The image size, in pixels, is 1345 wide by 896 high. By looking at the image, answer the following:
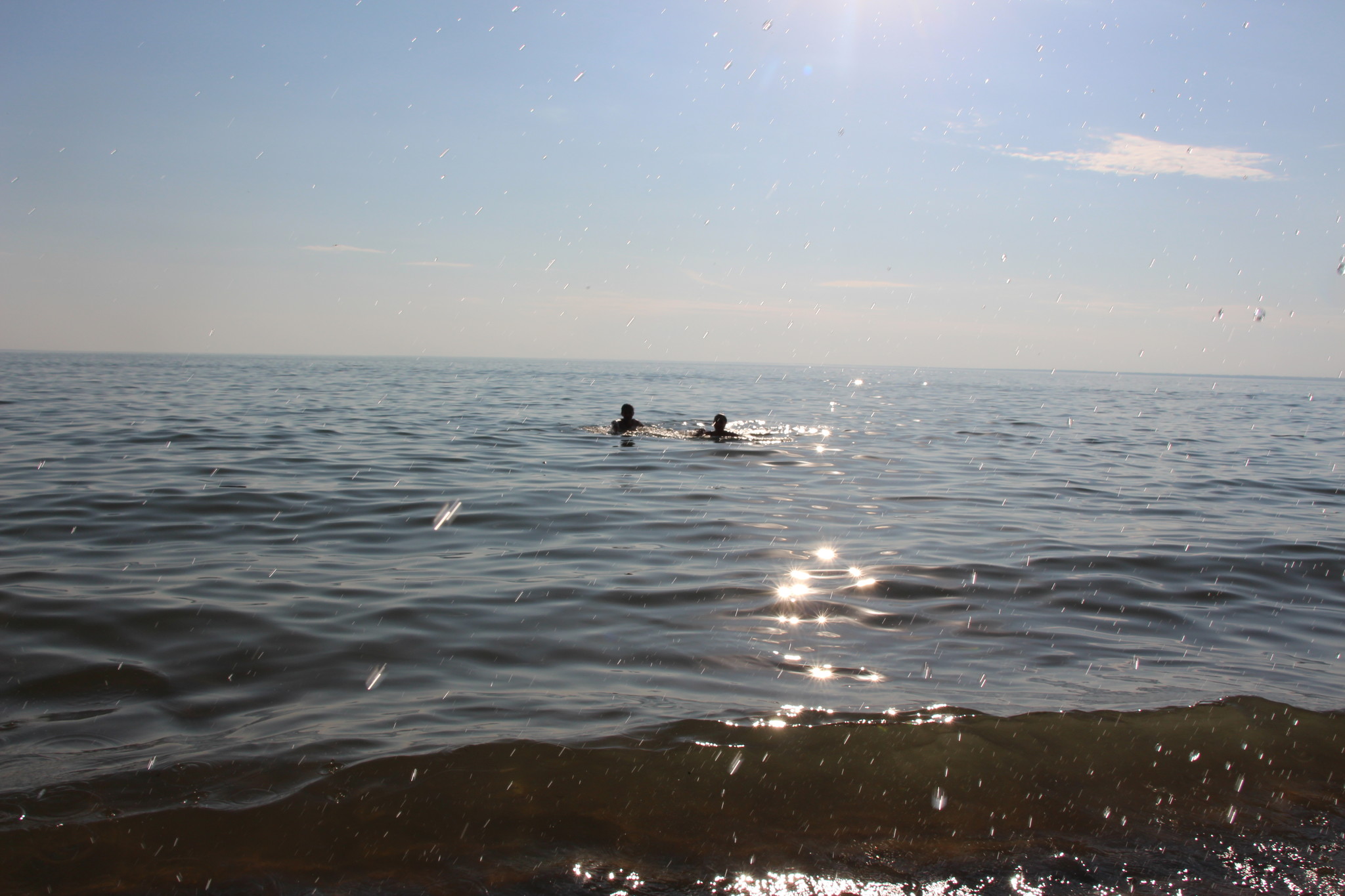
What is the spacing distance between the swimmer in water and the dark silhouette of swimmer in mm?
1438

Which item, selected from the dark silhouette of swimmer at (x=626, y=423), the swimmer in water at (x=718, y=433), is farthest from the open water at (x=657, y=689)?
the dark silhouette of swimmer at (x=626, y=423)

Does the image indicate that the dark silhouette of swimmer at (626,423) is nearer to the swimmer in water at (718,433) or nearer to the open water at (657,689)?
the swimmer in water at (718,433)

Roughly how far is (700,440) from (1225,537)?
11.5m

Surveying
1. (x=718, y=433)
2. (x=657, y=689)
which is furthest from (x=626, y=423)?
(x=657, y=689)

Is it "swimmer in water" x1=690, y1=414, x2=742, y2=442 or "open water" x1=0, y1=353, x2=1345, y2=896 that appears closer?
"open water" x1=0, y1=353, x2=1345, y2=896

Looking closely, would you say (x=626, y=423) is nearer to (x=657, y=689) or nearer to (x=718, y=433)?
(x=718, y=433)

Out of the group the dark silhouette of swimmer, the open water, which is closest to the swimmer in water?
the dark silhouette of swimmer

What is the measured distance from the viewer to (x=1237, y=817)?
150 inches

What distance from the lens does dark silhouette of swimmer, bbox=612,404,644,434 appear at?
20.7 metres

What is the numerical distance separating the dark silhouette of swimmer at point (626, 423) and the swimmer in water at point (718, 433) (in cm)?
144

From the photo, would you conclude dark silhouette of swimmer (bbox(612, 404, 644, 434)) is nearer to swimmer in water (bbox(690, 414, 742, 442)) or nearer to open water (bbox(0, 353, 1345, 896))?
swimmer in water (bbox(690, 414, 742, 442))

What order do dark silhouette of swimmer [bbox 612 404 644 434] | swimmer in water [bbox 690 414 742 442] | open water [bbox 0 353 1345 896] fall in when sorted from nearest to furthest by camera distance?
open water [bbox 0 353 1345 896], swimmer in water [bbox 690 414 742 442], dark silhouette of swimmer [bbox 612 404 644 434]

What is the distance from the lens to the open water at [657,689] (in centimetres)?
344

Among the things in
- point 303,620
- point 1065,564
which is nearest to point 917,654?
point 1065,564
